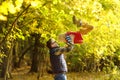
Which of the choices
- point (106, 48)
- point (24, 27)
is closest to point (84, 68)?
point (106, 48)

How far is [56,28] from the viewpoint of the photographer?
1450 cm

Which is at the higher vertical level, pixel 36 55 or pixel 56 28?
pixel 56 28

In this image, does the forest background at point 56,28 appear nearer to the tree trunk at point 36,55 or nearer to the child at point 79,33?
the tree trunk at point 36,55

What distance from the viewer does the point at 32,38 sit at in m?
26.5

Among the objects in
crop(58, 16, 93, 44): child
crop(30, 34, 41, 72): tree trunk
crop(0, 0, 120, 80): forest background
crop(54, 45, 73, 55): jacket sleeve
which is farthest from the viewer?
crop(30, 34, 41, 72): tree trunk

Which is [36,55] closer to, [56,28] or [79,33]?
[56,28]

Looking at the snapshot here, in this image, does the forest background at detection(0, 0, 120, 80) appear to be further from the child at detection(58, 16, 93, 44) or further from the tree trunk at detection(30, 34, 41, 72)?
the child at detection(58, 16, 93, 44)

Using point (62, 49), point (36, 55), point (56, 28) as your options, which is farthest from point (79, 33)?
point (36, 55)

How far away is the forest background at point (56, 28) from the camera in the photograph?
11938 millimetres

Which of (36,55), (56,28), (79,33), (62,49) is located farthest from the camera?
(36,55)

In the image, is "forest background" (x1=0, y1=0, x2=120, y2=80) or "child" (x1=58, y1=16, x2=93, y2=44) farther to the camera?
"forest background" (x1=0, y1=0, x2=120, y2=80)

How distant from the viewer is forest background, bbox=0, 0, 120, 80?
39.2ft

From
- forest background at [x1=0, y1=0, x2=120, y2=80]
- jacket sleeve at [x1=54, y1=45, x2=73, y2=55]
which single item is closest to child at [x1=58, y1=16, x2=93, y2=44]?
jacket sleeve at [x1=54, y1=45, x2=73, y2=55]

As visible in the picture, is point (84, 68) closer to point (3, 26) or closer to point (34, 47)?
point (34, 47)
